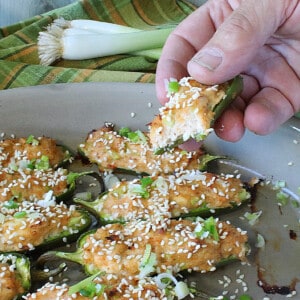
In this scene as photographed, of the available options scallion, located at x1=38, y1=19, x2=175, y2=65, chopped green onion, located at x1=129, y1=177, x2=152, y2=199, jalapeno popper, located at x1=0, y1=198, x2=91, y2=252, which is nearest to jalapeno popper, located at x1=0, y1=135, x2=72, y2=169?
jalapeno popper, located at x1=0, y1=198, x2=91, y2=252

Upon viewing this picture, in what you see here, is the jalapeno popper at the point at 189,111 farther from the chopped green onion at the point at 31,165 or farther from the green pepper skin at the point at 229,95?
the chopped green onion at the point at 31,165

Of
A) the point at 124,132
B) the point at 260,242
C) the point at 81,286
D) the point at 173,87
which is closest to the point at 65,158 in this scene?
the point at 124,132

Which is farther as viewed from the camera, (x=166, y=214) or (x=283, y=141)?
(x=283, y=141)

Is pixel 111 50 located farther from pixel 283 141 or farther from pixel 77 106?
pixel 283 141

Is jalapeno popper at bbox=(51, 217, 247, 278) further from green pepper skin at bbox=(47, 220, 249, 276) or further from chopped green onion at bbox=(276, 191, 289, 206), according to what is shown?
chopped green onion at bbox=(276, 191, 289, 206)

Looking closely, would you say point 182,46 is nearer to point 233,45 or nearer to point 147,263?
point 233,45

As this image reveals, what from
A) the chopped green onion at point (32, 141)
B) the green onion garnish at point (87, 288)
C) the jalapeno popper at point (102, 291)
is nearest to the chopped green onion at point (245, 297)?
the jalapeno popper at point (102, 291)

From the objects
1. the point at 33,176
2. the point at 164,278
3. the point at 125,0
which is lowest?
the point at 164,278

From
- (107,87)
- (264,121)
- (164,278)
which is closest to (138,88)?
(107,87)
